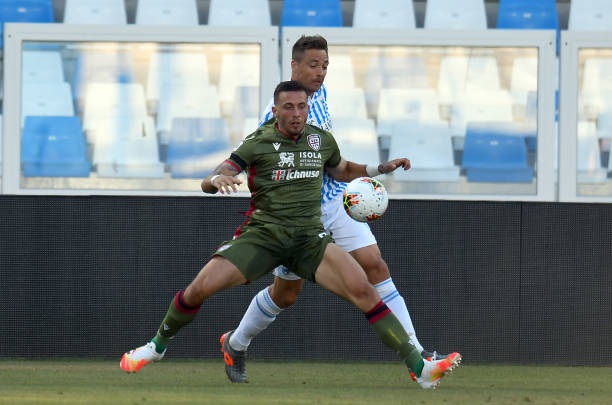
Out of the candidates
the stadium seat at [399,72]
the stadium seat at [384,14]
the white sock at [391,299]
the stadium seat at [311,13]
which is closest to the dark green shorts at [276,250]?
the white sock at [391,299]

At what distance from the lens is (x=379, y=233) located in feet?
30.1

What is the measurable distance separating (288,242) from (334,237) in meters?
0.90

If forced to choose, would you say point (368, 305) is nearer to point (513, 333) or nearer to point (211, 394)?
point (211, 394)

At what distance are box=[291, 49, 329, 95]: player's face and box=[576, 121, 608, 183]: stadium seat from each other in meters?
4.01

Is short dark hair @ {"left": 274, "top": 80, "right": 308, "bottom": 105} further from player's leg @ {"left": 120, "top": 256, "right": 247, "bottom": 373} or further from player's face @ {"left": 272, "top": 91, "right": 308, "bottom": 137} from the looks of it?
player's leg @ {"left": 120, "top": 256, "right": 247, "bottom": 373}

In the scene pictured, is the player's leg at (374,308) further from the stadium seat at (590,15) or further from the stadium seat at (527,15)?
the stadium seat at (590,15)

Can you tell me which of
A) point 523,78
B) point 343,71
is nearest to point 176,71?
point 343,71

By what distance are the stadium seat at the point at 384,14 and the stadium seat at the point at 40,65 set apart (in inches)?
117

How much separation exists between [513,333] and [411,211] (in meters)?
1.14

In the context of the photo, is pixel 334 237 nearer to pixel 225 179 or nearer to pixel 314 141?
pixel 314 141

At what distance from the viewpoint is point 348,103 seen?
10477 mm

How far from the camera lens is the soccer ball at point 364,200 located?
6754mm

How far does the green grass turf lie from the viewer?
19.2 feet

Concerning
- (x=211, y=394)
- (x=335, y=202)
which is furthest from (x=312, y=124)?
(x=211, y=394)
